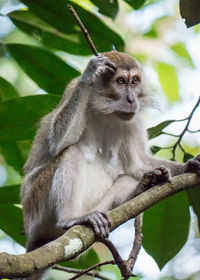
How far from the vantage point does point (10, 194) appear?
224 inches

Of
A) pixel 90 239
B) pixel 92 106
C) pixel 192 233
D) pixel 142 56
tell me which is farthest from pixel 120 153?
pixel 192 233

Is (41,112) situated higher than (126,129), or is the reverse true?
(41,112)

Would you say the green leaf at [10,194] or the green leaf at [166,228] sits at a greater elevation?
the green leaf at [10,194]

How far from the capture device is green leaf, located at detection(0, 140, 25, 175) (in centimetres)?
584

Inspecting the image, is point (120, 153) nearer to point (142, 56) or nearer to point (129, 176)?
point (129, 176)

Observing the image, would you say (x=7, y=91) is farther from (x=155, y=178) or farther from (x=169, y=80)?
(x=169, y=80)

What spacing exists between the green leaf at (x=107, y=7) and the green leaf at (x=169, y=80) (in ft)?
13.2

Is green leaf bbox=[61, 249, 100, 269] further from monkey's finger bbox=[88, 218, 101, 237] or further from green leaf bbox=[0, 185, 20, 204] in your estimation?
monkey's finger bbox=[88, 218, 101, 237]

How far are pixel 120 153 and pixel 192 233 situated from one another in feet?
19.7

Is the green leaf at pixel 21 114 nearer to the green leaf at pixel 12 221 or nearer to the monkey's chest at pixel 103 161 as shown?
the monkey's chest at pixel 103 161

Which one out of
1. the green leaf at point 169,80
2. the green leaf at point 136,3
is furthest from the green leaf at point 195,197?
the green leaf at point 169,80

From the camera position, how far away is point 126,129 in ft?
20.9

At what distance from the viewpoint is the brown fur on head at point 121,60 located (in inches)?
234

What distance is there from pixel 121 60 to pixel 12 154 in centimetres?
153
